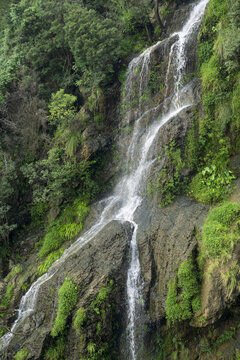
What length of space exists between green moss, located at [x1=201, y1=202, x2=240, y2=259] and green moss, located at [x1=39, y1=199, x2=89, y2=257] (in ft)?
21.0

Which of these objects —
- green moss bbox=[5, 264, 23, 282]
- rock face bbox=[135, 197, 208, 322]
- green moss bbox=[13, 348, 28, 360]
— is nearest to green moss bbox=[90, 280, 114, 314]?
rock face bbox=[135, 197, 208, 322]

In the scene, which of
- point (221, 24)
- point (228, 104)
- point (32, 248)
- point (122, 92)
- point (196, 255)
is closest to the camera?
point (196, 255)

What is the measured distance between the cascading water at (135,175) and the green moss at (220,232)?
2699 millimetres

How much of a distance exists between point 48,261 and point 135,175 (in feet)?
18.5

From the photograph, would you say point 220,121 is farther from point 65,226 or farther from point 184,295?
point 65,226

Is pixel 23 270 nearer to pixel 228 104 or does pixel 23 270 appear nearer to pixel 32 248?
pixel 32 248

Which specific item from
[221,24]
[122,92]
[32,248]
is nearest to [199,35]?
[221,24]

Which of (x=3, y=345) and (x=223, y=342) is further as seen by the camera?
(x=3, y=345)

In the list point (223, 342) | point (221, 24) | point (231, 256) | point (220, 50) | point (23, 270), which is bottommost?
point (223, 342)

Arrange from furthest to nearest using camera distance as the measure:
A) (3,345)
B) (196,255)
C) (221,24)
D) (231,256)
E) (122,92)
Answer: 1. (122,92)
2. (221,24)
3. (3,345)
4. (196,255)
5. (231,256)

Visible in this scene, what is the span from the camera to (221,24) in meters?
11.1

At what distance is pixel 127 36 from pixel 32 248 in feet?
49.2

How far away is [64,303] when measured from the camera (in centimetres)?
891

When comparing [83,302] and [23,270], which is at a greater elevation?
[23,270]
